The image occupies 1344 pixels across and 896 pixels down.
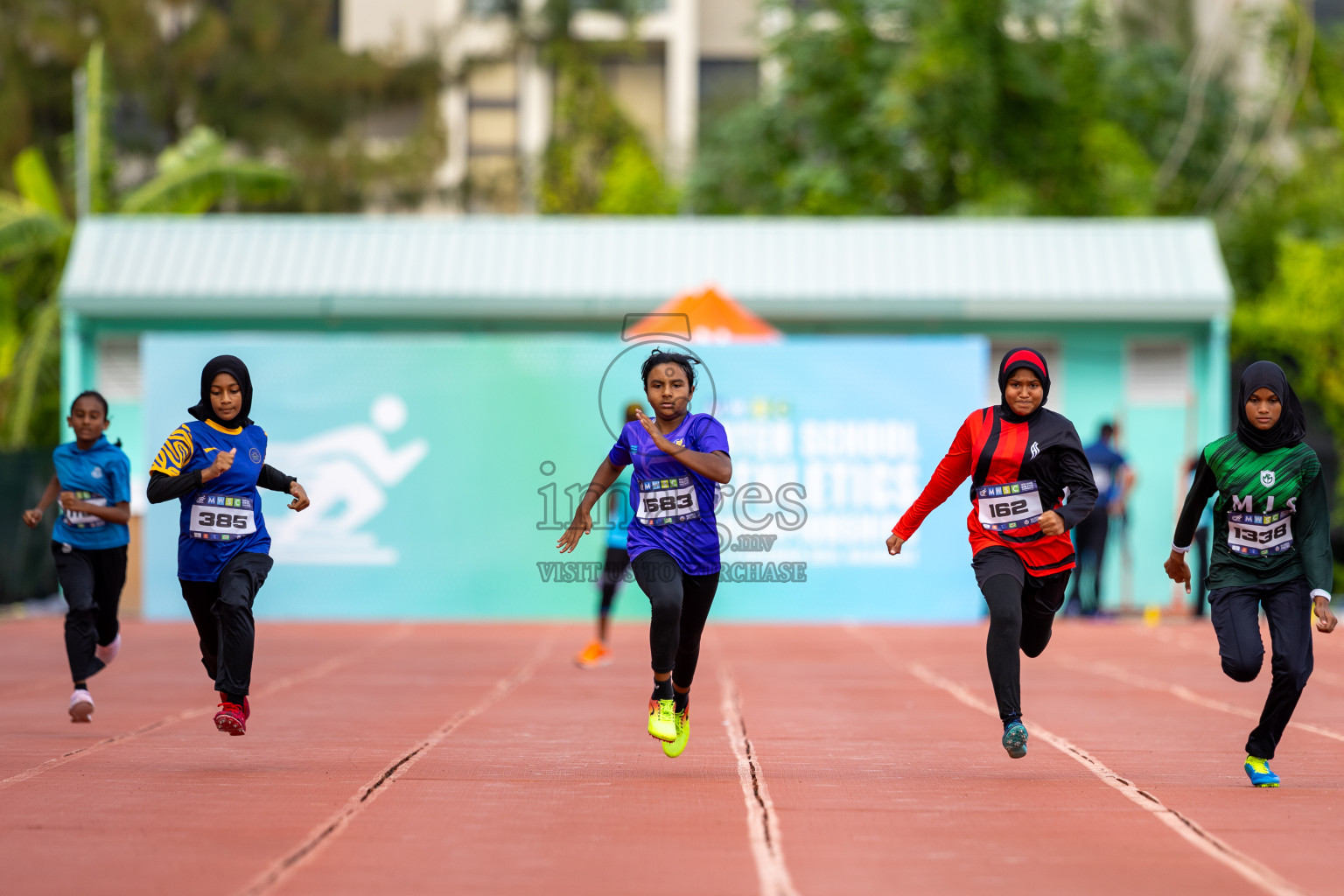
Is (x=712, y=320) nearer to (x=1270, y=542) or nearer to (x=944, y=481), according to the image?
→ (x=944, y=481)

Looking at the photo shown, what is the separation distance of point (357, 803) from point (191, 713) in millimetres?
3614

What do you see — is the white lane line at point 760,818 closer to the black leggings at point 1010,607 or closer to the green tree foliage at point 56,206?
the black leggings at point 1010,607

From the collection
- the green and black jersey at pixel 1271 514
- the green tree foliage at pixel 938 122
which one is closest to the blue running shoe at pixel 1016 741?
the green and black jersey at pixel 1271 514

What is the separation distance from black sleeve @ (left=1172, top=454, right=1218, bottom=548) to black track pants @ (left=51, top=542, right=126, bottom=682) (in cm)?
588

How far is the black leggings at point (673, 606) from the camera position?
770 centimetres

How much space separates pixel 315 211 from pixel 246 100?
145 inches

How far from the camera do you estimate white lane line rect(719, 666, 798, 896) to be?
548 cm

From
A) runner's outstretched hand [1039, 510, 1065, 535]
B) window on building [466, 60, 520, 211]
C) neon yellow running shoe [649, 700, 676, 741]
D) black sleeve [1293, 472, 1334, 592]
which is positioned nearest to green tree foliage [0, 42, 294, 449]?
neon yellow running shoe [649, 700, 676, 741]

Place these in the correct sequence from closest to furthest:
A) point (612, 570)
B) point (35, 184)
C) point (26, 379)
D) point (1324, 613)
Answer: point (1324, 613) < point (612, 570) < point (26, 379) < point (35, 184)

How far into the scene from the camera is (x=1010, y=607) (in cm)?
748

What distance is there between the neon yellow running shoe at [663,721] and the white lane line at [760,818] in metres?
0.38

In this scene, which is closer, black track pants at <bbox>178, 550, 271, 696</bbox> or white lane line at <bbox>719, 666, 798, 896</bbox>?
white lane line at <bbox>719, 666, 798, 896</bbox>

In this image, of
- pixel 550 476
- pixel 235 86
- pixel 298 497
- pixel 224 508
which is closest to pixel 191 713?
pixel 224 508

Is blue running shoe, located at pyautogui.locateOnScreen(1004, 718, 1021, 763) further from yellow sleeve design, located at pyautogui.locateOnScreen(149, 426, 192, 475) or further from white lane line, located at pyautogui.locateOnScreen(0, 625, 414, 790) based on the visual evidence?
white lane line, located at pyautogui.locateOnScreen(0, 625, 414, 790)
